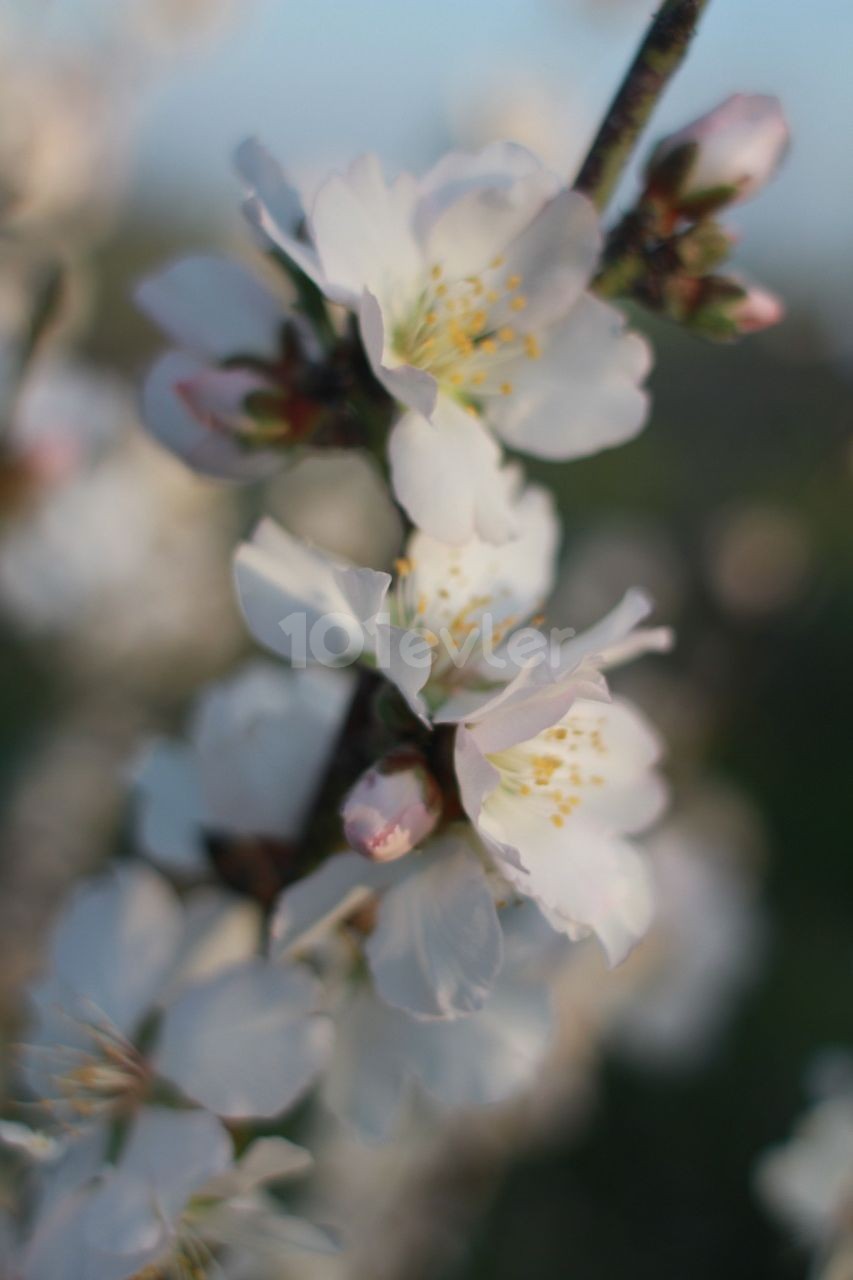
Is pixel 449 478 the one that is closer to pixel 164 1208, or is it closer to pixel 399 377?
pixel 399 377

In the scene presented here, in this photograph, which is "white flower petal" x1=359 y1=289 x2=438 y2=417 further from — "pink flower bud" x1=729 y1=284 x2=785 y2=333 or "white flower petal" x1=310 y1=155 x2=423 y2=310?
"pink flower bud" x1=729 y1=284 x2=785 y2=333

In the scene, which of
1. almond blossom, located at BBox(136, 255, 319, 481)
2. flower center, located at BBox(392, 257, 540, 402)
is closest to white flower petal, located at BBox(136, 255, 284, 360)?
almond blossom, located at BBox(136, 255, 319, 481)

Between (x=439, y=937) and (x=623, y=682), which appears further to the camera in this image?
(x=623, y=682)

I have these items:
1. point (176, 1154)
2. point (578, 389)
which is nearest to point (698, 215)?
point (578, 389)

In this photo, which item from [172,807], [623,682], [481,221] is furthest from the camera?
[623,682]

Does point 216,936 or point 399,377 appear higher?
point 399,377

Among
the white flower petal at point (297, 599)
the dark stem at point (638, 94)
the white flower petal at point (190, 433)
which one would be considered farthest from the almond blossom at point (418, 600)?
the dark stem at point (638, 94)
